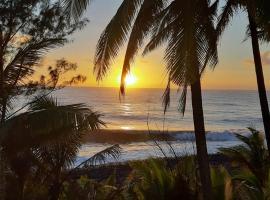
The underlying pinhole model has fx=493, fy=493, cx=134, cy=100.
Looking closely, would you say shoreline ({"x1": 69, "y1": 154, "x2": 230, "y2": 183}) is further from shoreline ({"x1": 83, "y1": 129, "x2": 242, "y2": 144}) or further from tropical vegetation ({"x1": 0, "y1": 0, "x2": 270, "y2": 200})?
shoreline ({"x1": 83, "y1": 129, "x2": 242, "y2": 144})

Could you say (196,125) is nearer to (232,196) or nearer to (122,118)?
(232,196)

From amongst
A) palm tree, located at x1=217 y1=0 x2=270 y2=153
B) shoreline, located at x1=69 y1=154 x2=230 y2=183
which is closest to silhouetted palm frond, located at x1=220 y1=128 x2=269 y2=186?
palm tree, located at x1=217 y1=0 x2=270 y2=153

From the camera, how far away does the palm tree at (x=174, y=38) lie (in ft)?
22.6

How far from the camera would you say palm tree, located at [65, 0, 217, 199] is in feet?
22.6

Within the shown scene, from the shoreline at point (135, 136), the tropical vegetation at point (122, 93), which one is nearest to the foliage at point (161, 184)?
the tropical vegetation at point (122, 93)

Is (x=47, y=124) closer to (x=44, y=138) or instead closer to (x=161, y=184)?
(x=44, y=138)

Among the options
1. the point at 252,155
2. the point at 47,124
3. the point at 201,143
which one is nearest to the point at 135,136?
the point at 252,155

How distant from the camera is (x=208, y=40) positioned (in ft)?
25.4

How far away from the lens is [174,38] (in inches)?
283

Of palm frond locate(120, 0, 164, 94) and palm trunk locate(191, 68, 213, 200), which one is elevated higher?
palm frond locate(120, 0, 164, 94)

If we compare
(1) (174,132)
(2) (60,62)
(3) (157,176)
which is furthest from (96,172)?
(1) (174,132)

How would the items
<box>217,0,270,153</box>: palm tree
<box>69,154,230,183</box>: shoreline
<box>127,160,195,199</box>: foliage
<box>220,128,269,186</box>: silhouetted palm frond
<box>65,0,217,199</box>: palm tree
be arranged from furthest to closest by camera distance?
<box>69,154,230,183</box>: shoreline < <box>220,128,269,186</box>: silhouetted palm frond < <box>217,0,270,153</box>: palm tree < <box>127,160,195,199</box>: foliage < <box>65,0,217,199</box>: palm tree

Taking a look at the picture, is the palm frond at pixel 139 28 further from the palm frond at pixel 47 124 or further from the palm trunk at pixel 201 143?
the palm trunk at pixel 201 143

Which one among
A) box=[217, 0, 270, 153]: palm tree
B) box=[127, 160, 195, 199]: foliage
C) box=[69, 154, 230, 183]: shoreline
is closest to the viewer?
box=[127, 160, 195, 199]: foliage
